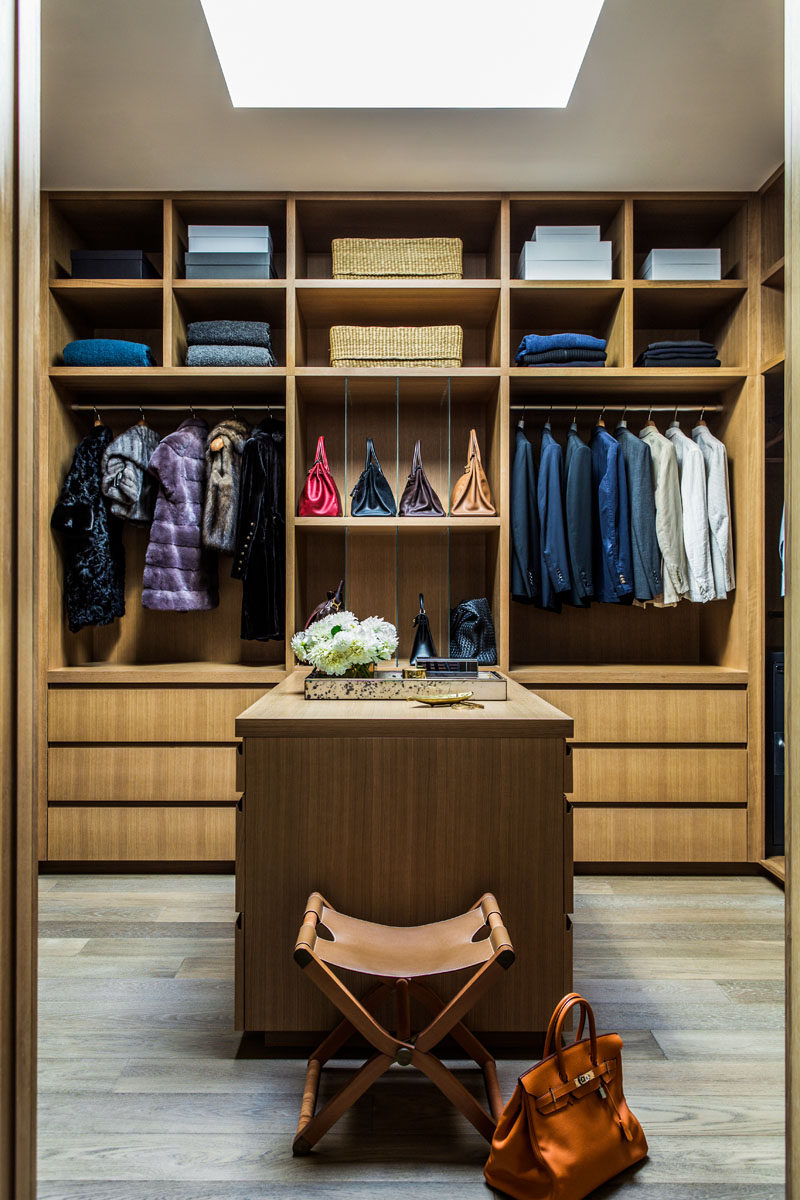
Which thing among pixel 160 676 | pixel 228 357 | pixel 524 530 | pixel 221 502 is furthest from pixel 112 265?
pixel 524 530

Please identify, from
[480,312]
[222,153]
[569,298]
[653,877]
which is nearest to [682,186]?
[569,298]

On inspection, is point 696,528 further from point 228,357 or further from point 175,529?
point 175,529

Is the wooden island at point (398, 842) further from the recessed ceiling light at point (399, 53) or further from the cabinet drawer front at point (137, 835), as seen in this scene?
the recessed ceiling light at point (399, 53)

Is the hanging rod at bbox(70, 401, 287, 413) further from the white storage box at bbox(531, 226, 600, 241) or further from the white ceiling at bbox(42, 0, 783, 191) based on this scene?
the white storage box at bbox(531, 226, 600, 241)

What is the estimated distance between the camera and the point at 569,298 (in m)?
3.34

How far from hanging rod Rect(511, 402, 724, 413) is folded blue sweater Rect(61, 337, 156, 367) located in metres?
1.60

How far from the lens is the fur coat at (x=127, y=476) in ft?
10.8

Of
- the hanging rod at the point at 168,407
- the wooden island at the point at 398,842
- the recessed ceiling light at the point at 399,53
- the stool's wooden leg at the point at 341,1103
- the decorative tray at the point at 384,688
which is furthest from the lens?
the hanging rod at the point at 168,407

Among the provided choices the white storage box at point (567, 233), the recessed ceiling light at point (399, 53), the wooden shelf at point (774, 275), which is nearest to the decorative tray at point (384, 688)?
the recessed ceiling light at point (399, 53)

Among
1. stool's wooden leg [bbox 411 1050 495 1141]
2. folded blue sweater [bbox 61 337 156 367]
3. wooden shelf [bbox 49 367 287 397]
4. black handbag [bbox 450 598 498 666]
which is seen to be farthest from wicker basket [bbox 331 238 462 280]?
stool's wooden leg [bbox 411 1050 495 1141]

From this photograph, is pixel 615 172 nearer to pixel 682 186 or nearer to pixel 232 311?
pixel 682 186

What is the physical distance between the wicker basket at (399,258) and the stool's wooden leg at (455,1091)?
2.82 m

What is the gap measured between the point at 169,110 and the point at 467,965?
2.81m

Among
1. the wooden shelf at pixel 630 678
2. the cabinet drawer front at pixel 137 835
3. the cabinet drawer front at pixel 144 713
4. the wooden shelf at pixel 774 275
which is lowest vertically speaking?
the cabinet drawer front at pixel 137 835
